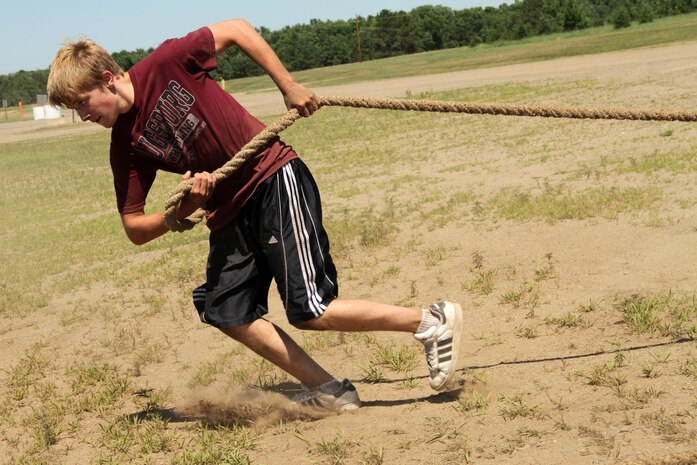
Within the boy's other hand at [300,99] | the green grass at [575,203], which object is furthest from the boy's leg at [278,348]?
the green grass at [575,203]

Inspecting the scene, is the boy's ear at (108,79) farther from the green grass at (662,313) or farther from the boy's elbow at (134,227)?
the green grass at (662,313)

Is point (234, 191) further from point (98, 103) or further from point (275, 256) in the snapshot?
point (98, 103)

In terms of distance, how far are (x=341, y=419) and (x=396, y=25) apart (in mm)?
61721

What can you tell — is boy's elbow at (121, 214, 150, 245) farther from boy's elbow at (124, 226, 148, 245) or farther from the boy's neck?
the boy's neck

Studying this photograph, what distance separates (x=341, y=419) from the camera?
3955 millimetres

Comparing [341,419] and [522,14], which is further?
[522,14]

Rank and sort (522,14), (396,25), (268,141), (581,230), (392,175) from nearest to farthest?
1. (268,141)
2. (581,230)
3. (392,175)
4. (522,14)
5. (396,25)

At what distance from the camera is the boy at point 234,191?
3.63 metres

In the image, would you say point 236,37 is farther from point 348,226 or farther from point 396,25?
point 396,25

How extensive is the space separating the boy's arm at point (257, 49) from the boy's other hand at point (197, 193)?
53cm

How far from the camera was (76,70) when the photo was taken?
356cm

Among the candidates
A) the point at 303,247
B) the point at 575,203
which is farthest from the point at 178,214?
the point at 575,203

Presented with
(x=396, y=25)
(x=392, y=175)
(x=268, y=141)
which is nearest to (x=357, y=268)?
(x=268, y=141)

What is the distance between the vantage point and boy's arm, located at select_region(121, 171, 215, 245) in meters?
3.60
